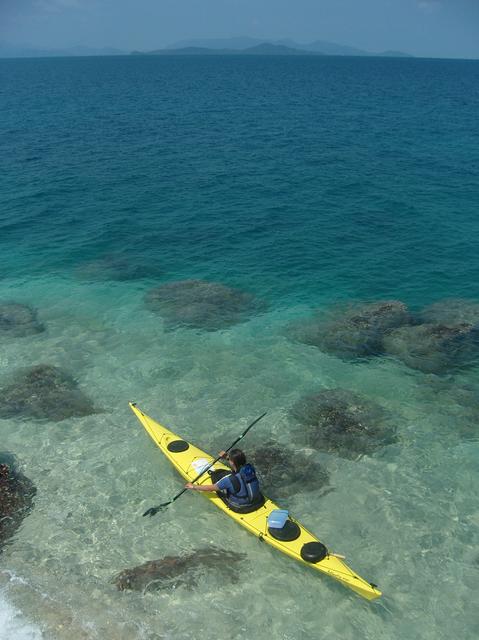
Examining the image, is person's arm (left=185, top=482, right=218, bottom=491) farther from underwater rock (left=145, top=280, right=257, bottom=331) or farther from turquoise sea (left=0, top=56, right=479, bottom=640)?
underwater rock (left=145, top=280, right=257, bottom=331)

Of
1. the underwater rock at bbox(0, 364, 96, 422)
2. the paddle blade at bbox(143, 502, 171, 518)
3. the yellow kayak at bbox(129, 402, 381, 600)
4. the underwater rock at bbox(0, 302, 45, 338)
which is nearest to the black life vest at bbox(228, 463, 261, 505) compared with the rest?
the yellow kayak at bbox(129, 402, 381, 600)

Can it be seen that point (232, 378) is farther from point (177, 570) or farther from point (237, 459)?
point (177, 570)

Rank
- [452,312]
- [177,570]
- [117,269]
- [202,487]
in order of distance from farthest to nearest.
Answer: [117,269] → [452,312] → [202,487] → [177,570]

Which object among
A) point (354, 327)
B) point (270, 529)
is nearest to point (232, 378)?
point (354, 327)

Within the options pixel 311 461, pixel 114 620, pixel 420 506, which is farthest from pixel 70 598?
pixel 420 506

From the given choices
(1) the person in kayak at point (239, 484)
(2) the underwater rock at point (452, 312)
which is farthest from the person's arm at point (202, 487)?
(2) the underwater rock at point (452, 312)

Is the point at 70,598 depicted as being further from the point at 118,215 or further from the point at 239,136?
the point at 239,136

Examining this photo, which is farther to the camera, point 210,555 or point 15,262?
point 15,262
